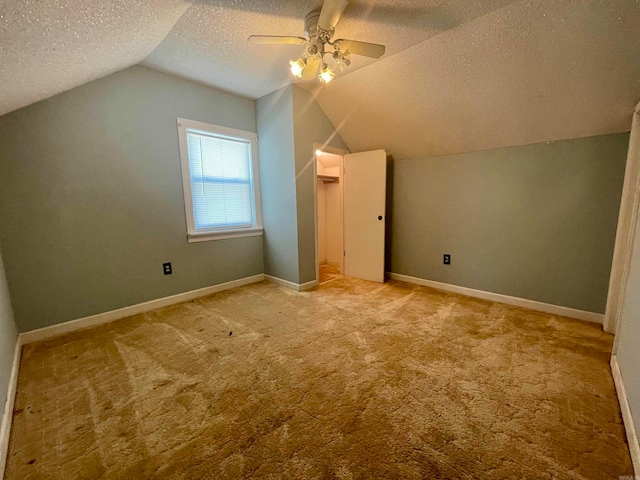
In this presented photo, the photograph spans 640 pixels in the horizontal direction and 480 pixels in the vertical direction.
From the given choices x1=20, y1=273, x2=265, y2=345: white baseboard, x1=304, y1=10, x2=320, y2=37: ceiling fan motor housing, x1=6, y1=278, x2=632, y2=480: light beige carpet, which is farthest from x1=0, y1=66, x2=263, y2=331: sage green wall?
x1=304, y1=10, x2=320, y2=37: ceiling fan motor housing

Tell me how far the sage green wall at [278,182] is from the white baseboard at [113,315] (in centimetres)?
70

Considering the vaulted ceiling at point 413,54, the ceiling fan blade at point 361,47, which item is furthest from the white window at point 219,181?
the ceiling fan blade at point 361,47

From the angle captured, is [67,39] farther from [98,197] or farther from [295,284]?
[295,284]

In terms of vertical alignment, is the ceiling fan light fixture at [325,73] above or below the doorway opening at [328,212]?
above

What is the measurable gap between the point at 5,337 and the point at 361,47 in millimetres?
2961

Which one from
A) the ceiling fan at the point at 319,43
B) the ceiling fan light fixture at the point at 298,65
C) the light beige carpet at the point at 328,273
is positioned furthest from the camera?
the light beige carpet at the point at 328,273

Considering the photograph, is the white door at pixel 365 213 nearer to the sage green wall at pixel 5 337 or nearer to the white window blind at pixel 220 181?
the white window blind at pixel 220 181

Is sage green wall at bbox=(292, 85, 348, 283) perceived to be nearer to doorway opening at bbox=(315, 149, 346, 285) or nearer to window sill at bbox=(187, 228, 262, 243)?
window sill at bbox=(187, 228, 262, 243)

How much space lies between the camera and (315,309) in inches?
108

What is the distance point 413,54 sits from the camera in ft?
7.27

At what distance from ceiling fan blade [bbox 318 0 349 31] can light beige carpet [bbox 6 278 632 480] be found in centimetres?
219

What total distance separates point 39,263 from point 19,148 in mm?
924

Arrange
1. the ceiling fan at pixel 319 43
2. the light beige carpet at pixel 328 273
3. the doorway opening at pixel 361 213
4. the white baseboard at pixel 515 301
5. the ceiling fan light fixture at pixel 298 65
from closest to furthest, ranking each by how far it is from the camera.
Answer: the ceiling fan at pixel 319 43 → the ceiling fan light fixture at pixel 298 65 → the white baseboard at pixel 515 301 → the doorway opening at pixel 361 213 → the light beige carpet at pixel 328 273

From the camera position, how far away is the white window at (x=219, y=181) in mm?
2945
